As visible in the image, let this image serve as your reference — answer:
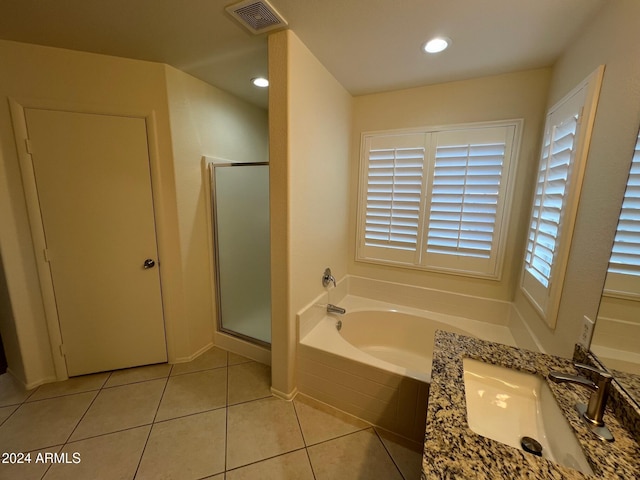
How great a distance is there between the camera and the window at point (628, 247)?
847 millimetres

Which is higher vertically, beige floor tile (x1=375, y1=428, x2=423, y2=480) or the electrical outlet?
the electrical outlet

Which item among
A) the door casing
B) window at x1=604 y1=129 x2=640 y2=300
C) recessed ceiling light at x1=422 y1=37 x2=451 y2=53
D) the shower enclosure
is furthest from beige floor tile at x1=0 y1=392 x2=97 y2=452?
recessed ceiling light at x1=422 y1=37 x2=451 y2=53

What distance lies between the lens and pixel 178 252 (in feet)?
6.77

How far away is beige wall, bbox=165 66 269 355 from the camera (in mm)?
1946

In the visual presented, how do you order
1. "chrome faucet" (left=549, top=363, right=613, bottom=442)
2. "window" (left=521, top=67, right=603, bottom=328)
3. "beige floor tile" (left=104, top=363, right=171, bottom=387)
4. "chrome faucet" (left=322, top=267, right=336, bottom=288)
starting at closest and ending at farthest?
"chrome faucet" (left=549, top=363, right=613, bottom=442) < "window" (left=521, top=67, right=603, bottom=328) < "beige floor tile" (left=104, top=363, right=171, bottom=387) < "chrome faucet" (left=322, top=267, right=336, bottom=288)

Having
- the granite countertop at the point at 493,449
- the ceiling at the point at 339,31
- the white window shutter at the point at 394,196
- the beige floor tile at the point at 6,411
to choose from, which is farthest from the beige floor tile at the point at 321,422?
the ceiling at the point at 339,31

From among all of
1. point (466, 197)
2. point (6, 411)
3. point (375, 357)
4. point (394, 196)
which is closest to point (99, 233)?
point (6, 411)

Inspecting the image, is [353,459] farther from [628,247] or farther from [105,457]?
[628,247]

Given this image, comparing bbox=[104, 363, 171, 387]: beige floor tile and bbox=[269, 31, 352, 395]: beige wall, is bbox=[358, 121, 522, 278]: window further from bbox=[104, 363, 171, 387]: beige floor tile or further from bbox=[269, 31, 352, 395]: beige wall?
bbox=[104, 363, 171, 387]: beige floor tile

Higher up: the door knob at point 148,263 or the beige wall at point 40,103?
the beige wall at point 40,103

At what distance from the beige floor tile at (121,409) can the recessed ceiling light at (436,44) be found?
9.40ft

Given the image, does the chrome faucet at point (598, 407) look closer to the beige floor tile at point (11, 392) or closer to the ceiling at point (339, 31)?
the ceiling at point (339, 31)

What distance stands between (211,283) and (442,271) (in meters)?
2.07

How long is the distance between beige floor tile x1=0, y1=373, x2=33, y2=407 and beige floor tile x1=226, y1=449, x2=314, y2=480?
1.67 meters
